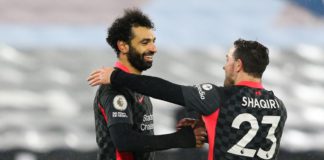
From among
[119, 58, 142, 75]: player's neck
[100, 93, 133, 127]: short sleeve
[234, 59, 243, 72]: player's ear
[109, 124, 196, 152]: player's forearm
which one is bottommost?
[109, 124, 196, 152]: player's forearm

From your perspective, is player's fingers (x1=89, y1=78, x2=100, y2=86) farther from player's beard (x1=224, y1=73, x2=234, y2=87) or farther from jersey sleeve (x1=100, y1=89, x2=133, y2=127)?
player's beard (x1=224, y1=73, x2=234, y2=87)

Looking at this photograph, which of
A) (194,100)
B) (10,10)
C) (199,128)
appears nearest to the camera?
(194,100)

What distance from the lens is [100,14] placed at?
891 cm

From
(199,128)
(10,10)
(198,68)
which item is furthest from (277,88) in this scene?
(199,128)

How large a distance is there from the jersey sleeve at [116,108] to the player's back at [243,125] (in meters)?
0.44

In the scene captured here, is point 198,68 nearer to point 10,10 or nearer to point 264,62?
point 10,10

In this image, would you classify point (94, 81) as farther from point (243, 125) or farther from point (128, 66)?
point (243, 125)

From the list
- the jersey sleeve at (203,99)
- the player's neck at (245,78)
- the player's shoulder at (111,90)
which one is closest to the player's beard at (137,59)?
the player's shoulder at (111,90)

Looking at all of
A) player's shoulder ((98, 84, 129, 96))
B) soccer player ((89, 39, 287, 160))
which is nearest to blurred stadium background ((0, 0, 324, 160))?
player's shoulder ((98, 84, 129, 96))

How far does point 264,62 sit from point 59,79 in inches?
242

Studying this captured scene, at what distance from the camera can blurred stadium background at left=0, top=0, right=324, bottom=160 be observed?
826 centimetres

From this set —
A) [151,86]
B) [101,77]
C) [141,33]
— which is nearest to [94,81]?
[101,77]

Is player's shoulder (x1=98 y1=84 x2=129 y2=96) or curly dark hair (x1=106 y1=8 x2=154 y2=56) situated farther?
curly dark hair (x1=106 y1=8 x2=154 y2=56)

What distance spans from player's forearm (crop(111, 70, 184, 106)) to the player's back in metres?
0.20
